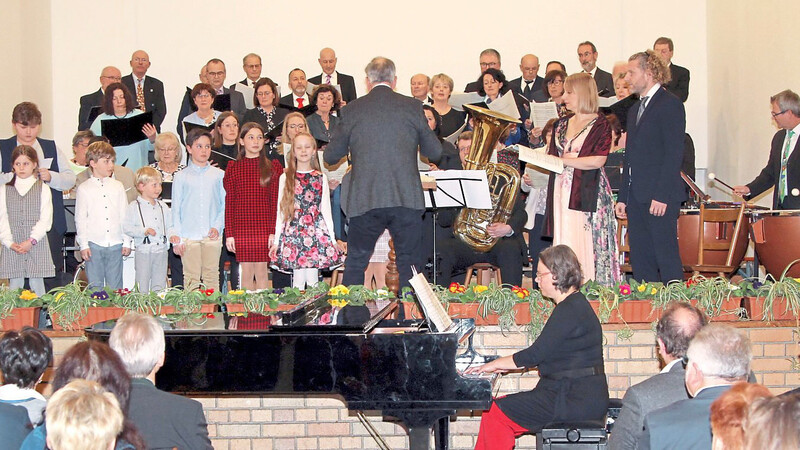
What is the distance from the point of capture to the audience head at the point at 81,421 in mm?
2533

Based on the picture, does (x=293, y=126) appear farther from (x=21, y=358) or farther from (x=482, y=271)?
(x=21, y=358)

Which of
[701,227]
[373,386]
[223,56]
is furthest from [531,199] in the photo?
[223,56]

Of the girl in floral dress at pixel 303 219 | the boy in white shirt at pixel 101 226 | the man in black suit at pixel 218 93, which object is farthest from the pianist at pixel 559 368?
the man in black suit at pixel 218 93

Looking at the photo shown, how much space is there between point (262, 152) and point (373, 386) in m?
3.50

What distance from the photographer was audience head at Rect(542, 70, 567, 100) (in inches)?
338

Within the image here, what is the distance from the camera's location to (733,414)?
8.07 feet

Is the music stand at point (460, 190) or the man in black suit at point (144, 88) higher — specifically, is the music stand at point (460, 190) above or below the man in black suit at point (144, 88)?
below

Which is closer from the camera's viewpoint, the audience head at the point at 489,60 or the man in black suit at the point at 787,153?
the man in black suit at the point at 787,153

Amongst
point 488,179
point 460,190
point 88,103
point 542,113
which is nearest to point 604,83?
point 542,113

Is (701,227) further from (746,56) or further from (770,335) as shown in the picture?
(746,56)

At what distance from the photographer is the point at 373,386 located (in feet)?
14.1

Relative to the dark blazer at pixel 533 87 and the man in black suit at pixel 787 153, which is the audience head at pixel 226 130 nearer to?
the dark blazer at pixel 533 87

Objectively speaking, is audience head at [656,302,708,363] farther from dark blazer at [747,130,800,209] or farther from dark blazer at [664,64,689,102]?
dark blazer at [664,64,689,102]

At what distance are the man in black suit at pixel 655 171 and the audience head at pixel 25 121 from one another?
4384mm
